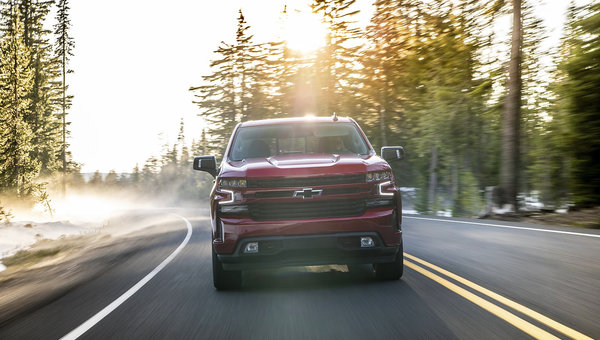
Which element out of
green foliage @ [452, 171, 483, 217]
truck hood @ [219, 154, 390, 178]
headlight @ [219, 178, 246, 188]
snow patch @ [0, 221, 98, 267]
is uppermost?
truck hood @ [219, 154, 390, 178]

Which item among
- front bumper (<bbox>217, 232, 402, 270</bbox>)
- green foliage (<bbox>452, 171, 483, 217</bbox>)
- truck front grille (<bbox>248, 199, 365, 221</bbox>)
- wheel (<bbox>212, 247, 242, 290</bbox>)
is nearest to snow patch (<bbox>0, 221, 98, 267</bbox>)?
wheel (<bbox>212, 247, 242, 290</bbox>)

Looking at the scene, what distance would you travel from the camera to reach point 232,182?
6.29m

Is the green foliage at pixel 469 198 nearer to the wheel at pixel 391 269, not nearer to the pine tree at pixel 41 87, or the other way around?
the wheel at pixel 391 269

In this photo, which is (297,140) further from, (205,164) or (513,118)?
(513,118)

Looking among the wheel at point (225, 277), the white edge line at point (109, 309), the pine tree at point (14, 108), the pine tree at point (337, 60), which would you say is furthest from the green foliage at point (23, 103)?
the wheel at point (225, 277)

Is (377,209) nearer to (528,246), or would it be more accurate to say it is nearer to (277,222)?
(277,222)

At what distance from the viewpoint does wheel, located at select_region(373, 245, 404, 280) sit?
264 inches

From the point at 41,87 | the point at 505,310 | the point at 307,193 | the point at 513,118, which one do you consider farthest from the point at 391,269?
the point at 41,87

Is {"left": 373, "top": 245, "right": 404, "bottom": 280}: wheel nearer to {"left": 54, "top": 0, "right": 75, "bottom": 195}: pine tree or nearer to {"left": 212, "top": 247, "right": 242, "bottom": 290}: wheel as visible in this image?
{"left": 212, "top": 247, "right": 242, "bottom": 290}: wheel

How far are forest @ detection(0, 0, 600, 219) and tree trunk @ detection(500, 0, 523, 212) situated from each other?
1.5 inches

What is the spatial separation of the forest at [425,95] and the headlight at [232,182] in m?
12.3

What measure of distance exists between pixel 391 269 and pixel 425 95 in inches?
887

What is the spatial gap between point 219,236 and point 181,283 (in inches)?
60.2

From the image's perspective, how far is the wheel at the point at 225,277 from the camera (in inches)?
259
